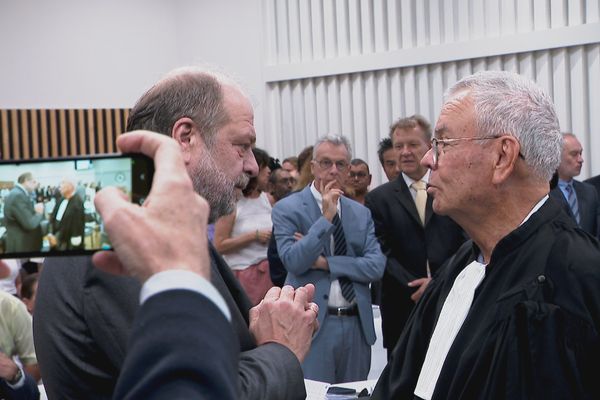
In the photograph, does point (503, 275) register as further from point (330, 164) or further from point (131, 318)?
point (330, 164)

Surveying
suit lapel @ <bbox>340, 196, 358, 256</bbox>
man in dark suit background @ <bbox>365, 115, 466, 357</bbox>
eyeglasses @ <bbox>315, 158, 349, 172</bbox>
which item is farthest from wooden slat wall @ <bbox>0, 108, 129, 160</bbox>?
suit lapel @ <bbox>340, 196, 358, 256</bbox>

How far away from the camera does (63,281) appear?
5.40 ft

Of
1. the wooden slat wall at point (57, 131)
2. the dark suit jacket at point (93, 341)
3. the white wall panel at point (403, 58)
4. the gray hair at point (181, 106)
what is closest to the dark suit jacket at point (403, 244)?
the white wall panel at point (403, 58)

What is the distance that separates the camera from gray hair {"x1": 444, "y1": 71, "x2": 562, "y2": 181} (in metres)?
2.43

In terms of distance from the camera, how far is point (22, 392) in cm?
337

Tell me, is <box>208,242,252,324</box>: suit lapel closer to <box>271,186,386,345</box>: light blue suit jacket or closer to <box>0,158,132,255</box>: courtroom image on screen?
<box>0,158,132,255</box>: courtroom image on screen

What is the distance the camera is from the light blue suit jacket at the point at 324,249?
16.3ft

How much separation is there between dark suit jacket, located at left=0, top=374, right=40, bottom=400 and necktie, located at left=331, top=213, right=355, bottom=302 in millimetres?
2033

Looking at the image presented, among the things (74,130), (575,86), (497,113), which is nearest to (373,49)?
(575,86)

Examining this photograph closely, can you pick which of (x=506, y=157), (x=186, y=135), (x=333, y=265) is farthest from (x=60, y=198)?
(x=333, y=265)

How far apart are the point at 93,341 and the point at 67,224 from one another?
64cm

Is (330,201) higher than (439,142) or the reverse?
the reverse

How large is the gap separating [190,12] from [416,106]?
345 centimetres

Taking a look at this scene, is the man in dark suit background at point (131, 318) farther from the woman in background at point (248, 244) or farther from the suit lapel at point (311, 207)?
the woman in background at point (248, 244)
